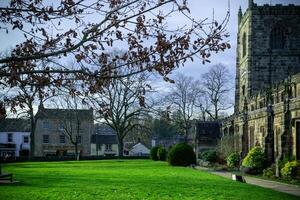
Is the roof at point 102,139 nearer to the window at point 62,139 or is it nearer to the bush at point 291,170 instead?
the window at point 62,139

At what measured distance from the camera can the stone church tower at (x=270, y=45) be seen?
169 ft

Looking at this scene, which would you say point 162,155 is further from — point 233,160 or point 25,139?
point 25,139

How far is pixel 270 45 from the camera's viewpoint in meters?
52.6

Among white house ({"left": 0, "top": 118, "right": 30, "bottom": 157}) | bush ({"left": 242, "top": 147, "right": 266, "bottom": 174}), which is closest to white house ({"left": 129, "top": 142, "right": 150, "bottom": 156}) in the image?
white house ({"left": 0, "top": 118, "right": 30, "bottom": 157})

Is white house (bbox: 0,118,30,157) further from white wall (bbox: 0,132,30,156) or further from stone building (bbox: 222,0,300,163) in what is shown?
stone building (bbox: 222,0,300,163)

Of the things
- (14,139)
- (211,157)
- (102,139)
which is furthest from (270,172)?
(102,139)

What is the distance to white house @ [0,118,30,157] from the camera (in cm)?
7962

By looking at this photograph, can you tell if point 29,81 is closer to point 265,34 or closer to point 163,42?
point 163,42

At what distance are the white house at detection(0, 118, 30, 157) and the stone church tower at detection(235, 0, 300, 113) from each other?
44.6 meters

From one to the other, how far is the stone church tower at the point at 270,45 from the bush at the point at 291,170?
27291 mm

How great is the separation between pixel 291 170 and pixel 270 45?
30.7 meters

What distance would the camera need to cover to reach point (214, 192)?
1811 centimetres

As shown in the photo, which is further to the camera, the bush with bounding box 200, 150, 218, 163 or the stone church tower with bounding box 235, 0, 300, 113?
the stone church tower with bounding box 235, 0, 300, 113

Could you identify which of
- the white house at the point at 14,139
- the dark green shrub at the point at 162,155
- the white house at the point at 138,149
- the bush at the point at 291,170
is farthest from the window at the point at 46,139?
the bush at the point at 291,170
